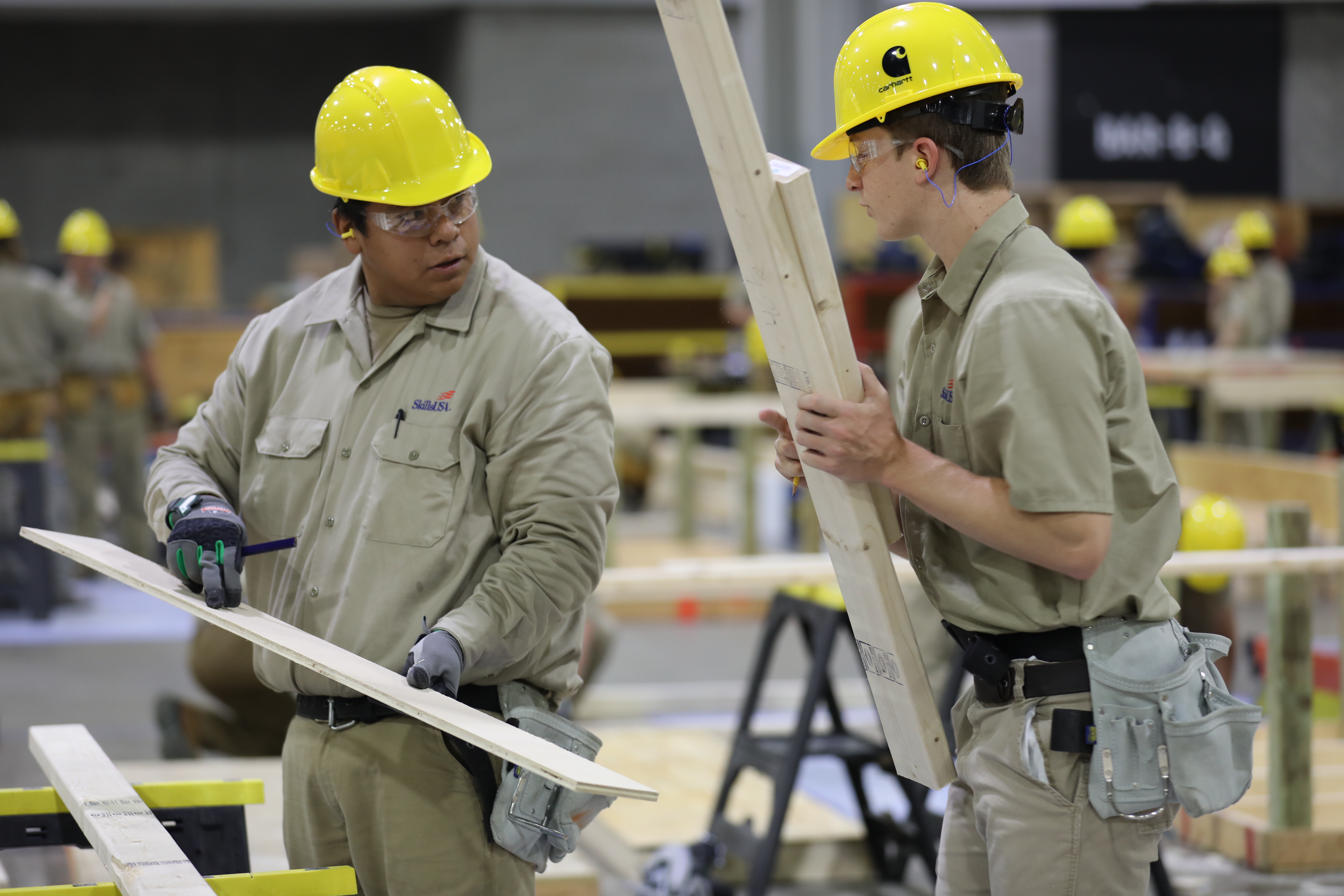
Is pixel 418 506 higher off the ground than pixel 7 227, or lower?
lower

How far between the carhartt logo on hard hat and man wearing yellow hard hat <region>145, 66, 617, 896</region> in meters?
0.72

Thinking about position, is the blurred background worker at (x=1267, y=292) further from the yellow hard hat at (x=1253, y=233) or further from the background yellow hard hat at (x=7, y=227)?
the background yellow hard hat at (x=7, y=227)

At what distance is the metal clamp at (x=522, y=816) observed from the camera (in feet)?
7.75

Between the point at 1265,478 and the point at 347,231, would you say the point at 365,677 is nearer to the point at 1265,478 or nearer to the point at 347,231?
the point at 347,231

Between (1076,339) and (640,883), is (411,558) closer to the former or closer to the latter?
(1076,339)

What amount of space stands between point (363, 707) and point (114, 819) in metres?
0.43

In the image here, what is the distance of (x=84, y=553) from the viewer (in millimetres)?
2541

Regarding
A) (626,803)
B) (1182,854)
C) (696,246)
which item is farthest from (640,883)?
(696,246)

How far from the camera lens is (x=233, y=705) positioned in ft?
17.0

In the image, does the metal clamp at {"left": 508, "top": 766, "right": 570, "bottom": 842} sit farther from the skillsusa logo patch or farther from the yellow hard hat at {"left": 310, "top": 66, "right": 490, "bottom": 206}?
the yellow hard hat at {"left": 310, "top": 66, "right": 490, "bottom": 206}

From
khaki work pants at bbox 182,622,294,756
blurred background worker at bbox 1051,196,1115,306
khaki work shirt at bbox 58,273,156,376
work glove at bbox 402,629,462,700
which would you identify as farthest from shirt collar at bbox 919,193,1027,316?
khaki work shirt at bbox 58,273,156,376

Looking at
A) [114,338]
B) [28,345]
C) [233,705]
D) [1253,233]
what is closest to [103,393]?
[114,338]

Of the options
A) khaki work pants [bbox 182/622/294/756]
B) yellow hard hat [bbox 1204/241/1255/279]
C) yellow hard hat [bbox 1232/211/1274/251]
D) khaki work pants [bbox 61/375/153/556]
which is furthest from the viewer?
yellow hard hat [bbox 1232/211/1274/251]

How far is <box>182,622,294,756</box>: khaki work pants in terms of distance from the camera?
497 cm
